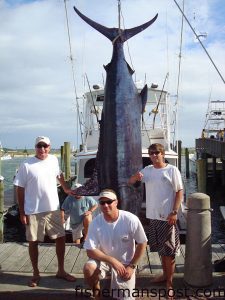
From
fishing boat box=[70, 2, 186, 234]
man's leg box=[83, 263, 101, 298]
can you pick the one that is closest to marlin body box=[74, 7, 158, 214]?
fishing boat box=[70, 2, 186, 234]

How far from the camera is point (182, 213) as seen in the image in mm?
6641

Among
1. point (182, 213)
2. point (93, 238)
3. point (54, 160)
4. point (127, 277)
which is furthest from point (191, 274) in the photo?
point (182, 213)

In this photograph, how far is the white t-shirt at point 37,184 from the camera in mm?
3566

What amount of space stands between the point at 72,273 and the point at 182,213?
3.13 metres

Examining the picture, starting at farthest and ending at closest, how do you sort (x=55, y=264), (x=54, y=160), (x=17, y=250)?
1. (x=17, y=250)
2. (x=55, y=264)
3. (x=54, y=160)

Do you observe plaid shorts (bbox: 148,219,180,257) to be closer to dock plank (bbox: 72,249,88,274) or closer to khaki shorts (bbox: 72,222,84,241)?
dock plank (bbox: 72,249,88,274)

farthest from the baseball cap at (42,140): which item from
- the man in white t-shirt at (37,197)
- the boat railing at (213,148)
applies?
the boat railing at (213,148)

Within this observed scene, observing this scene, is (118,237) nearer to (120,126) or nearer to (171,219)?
(171,219)

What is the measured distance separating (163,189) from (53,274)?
1.45m

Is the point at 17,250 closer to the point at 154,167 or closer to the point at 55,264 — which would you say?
the point at 55,264

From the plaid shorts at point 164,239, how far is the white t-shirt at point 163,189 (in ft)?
0.23

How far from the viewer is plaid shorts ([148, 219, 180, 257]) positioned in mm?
3318

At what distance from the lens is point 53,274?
3889 mm

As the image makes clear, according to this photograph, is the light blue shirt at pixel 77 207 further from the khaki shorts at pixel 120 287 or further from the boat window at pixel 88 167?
the khaki shorts at pixel 120 287
